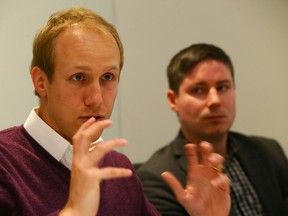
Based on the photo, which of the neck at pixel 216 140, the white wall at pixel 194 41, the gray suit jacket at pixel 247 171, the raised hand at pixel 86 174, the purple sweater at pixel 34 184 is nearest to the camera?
the raised hand at pixel 86 174

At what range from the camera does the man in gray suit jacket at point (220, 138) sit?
1.82 metres

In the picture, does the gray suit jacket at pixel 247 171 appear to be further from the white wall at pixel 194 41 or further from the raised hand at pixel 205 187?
the raised hand at pixel 205 187

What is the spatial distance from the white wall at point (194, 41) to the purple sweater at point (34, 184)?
3.11ft

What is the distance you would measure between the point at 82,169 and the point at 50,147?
257 mm

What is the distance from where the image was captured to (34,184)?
3.43 feet

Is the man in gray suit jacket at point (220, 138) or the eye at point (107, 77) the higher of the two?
the eye at point (107, 77)

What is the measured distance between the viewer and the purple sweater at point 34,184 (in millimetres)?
988

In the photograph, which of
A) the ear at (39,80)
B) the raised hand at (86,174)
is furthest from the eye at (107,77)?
the raised hand at (86,174)

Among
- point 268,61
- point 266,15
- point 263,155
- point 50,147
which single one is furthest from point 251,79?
point 50,147

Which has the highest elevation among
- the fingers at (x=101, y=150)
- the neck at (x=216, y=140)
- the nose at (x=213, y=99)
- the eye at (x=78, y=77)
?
the eye at (x=78, y=77)

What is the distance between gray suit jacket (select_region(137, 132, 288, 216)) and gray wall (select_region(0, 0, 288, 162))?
0.97ft

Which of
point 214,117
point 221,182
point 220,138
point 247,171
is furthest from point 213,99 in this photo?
point 221,182

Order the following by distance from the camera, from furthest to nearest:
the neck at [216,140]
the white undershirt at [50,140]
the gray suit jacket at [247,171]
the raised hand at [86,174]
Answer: the neck at [216,140] → the gray suit jacket at [247,171] → the white undershirt at [50,140] → the raised hand at [86,174]

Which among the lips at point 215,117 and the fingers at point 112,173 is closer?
the fingers at point 112,173
